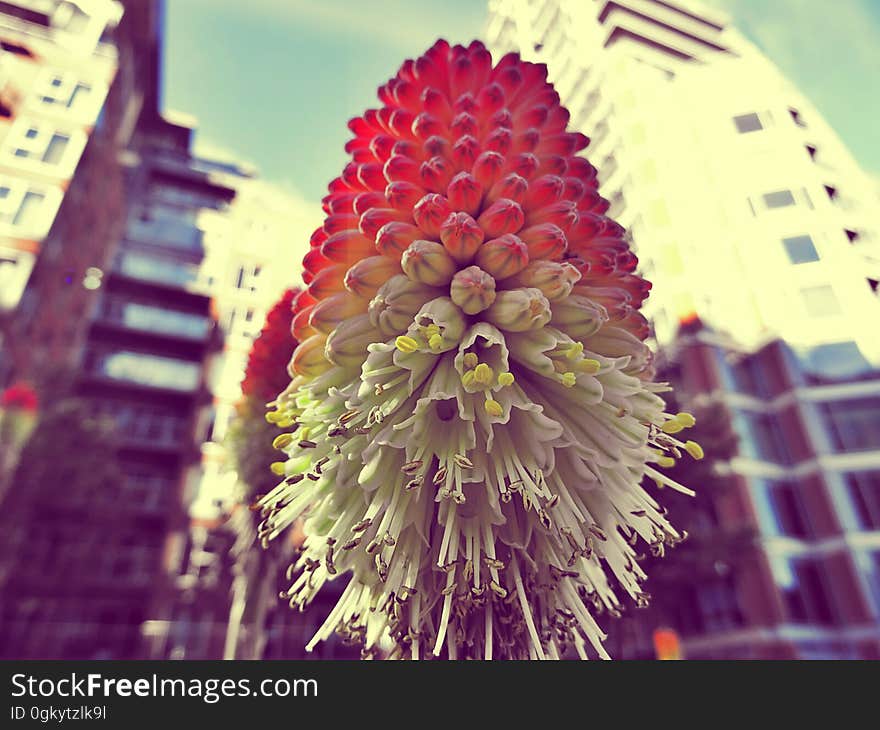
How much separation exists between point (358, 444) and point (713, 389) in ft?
54.1

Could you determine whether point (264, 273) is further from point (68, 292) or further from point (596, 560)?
point (68, 292)

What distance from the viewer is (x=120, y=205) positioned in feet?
70.2

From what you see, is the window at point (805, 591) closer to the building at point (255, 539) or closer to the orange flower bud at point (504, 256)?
the building at point (255, 539)

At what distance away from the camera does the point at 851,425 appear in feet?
42.8

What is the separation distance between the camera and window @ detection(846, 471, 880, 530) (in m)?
13.8

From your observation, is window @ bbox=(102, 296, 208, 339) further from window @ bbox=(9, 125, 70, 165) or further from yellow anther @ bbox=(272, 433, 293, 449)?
yellow anther @ bbox=(272, 433, 293, 449)

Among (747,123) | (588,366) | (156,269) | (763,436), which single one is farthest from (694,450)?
(156,269)

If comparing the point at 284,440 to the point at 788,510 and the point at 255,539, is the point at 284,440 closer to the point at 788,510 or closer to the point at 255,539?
the point at 255,539

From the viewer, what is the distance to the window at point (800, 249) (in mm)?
2030

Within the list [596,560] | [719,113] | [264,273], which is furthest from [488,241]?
[719,113]

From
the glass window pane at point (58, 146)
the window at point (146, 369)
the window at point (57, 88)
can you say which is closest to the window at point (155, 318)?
the window at point (146, 369)

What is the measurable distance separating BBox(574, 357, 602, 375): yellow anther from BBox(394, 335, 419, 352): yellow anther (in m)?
0.26

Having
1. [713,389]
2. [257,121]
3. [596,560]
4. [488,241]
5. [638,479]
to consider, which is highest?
[713,389]

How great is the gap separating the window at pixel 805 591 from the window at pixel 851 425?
10.3ft
